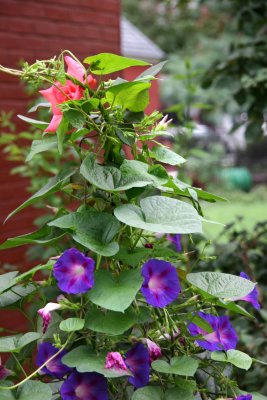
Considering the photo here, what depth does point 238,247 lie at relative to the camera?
8.46ft

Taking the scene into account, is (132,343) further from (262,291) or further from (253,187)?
(253,187)

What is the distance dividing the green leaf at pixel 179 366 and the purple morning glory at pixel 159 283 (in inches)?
3.8

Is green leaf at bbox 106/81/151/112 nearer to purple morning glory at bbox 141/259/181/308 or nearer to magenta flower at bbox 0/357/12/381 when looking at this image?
purple morning glory at bbox 141/259/181/308

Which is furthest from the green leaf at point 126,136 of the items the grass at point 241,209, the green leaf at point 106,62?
the grass at point 241,209

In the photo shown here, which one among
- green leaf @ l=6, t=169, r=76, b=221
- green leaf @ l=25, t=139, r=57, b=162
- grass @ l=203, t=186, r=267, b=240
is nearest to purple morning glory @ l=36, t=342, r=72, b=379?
green leaf @ l=6, t=169, r=76, b=221

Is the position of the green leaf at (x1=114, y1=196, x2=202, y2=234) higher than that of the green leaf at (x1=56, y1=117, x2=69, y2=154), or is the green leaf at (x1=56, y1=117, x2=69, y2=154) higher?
the green leaf at (x1=56, y1=117, x2=69, y2=154)

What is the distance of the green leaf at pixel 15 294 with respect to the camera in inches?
45.1

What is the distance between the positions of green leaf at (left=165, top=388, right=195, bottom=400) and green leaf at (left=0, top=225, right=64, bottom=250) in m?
0.31

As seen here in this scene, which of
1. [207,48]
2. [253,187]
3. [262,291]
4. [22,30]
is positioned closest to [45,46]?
[22,30]

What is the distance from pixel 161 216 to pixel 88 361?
25cm

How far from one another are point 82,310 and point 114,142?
0.29 metres

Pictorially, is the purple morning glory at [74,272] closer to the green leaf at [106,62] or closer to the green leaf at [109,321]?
the green leaf at [109,321]

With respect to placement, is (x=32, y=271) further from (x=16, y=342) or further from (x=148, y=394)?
(x=148, y=394)

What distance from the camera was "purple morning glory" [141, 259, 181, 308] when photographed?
39.1 inches
